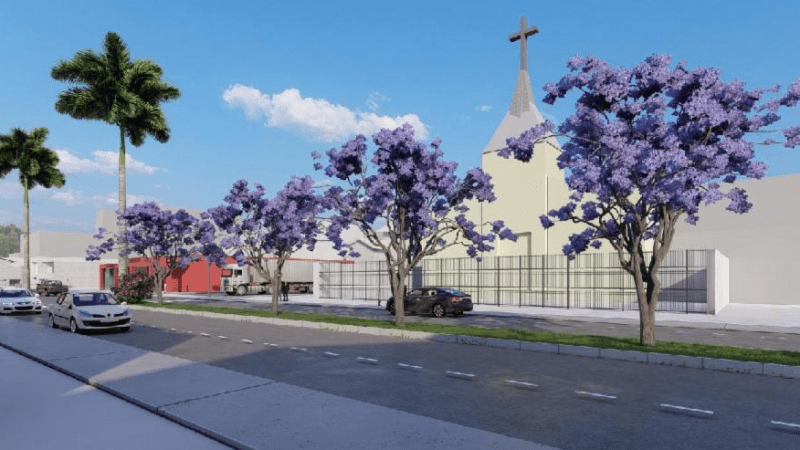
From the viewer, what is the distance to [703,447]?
243 inches

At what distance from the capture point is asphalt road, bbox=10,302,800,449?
6738mm

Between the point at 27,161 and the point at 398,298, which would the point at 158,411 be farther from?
the point at 27,161

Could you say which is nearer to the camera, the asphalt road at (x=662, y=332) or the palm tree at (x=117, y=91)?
the asphalt road at (x=662, y=332)

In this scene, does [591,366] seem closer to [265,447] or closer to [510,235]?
[265,447]

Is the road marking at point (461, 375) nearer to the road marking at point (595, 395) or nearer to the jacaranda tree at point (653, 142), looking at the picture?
the road marking at point (595, 395)

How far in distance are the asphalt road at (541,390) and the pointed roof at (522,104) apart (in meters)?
29.4

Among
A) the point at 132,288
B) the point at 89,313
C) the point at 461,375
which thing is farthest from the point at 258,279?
the point at 461,375

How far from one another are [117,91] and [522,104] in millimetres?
28592

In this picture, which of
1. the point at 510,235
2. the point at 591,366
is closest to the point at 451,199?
the point at 510,235

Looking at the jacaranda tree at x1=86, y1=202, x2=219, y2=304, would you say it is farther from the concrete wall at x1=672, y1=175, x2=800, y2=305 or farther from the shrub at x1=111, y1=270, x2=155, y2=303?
the concrete wall at x1=672, y1=175, x2=800, y2=305

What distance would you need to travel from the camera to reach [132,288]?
37.0 meters

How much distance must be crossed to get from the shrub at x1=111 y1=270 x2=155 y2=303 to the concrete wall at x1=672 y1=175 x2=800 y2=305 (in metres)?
38.3

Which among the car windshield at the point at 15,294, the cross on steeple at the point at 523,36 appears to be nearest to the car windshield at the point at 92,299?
the car windshield at the point at 15,294

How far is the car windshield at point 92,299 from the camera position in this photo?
19531mm
